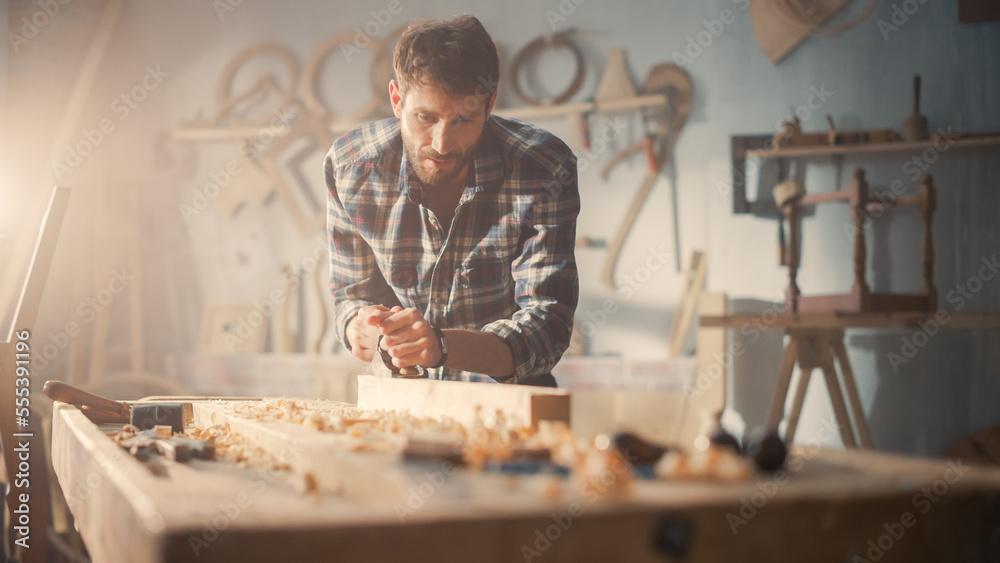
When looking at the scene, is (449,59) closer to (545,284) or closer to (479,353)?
(545,284)

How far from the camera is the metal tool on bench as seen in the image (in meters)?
1.48

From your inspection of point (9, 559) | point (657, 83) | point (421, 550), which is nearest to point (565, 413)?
point (421, 550)

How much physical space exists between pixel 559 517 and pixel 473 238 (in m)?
1.35

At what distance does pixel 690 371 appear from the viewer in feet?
11.8

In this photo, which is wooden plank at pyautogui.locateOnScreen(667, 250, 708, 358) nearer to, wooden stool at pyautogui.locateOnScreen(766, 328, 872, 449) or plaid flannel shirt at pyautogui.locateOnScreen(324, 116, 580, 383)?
wooden stool at pyautogui.locateOnScreen(766, 328, 872, 449)

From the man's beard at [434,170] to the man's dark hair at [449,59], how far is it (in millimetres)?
148

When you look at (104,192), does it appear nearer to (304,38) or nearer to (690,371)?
(304,38)

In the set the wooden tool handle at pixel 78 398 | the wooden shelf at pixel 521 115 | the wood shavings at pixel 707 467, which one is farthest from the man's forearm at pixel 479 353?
the wooden shelf at pixel 521 115

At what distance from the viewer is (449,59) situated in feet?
5.82

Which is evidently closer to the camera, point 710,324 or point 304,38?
point 710,324

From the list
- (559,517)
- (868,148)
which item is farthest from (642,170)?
(559,517)

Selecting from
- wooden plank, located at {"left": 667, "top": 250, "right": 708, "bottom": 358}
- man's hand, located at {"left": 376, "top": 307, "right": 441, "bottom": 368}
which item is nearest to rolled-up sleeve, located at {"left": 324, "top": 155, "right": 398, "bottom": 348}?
man's hand, located at {"left": 376, "top": 307, "right": 441, "bottom": 368}

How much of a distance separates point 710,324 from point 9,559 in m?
2.46

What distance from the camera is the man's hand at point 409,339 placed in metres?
1.52
